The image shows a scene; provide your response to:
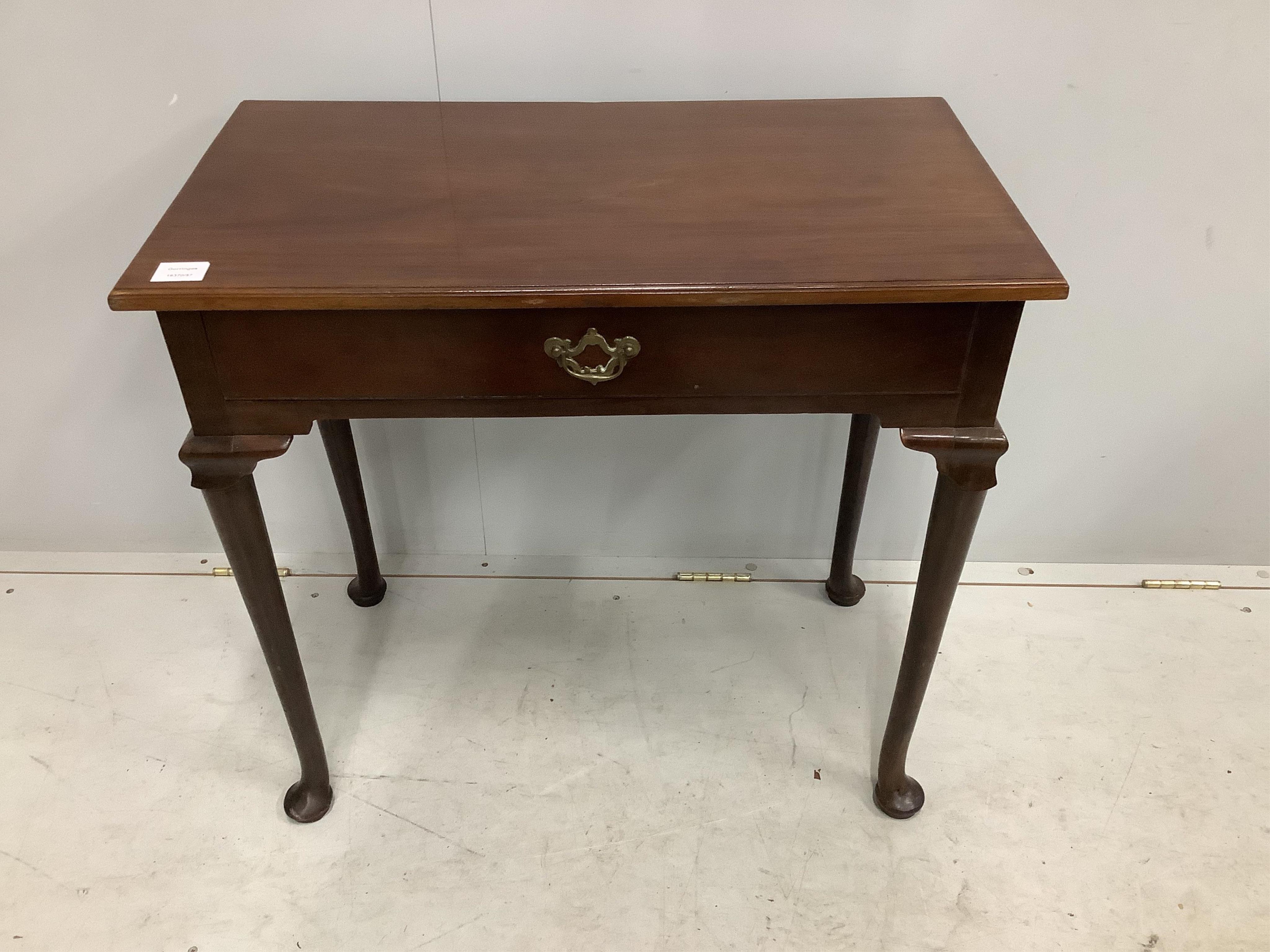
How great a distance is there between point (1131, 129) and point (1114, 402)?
19.9 inches

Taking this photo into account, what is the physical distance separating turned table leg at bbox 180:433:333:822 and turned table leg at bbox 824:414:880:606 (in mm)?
948

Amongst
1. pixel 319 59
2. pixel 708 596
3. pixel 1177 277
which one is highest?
pixel 319 59

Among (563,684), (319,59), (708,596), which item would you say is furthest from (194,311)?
(708,596)

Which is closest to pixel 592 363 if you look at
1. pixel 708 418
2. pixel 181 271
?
pixel 181 271

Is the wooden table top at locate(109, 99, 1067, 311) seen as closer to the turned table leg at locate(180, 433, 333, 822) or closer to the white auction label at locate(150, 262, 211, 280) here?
the white auction label at locate(150, 262, 211, 280)

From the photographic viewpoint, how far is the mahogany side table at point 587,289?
1062 millimetres

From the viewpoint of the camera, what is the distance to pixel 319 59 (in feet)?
5.04

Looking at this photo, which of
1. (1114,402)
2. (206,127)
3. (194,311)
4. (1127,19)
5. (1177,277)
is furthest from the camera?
(1114,402)

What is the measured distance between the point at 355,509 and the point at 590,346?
2.87 ft

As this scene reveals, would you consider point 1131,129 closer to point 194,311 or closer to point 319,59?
point 319,59

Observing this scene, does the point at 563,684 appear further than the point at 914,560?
No

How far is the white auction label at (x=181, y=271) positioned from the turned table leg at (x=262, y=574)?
8.1 inches

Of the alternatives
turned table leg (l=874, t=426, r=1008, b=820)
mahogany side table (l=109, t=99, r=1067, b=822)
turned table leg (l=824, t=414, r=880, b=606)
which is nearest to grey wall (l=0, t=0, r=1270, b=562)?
turned table leg (l=824, t=414, r=880, b=606)

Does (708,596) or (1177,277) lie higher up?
(1177,277)
